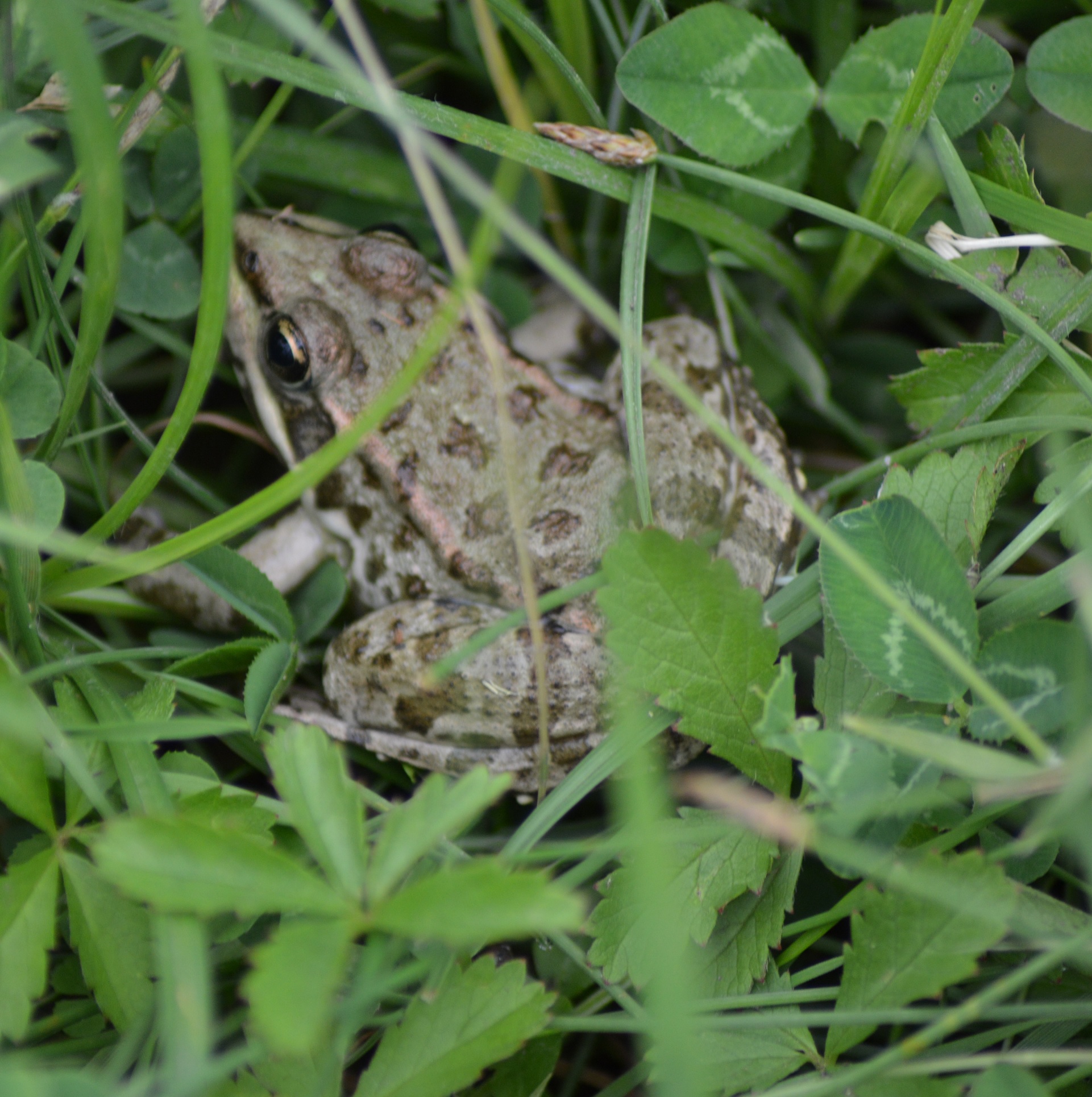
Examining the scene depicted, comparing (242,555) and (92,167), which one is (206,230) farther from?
(242,555)

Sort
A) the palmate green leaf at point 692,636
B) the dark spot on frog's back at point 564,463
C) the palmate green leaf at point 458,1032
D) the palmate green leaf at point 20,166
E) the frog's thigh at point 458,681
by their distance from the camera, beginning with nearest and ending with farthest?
1. the palmate green leaf at point 20,166
2. the palmate green leaf at point 458,1032
3. the palmate green leaf at point 692,636
4. the frog's thigh at point 458,681
5. the dark spot on frog's back at point 564,463

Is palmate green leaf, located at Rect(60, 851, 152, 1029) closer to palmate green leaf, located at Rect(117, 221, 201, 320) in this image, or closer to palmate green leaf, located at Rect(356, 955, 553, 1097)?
palmate green leaf, located at Rect(356, 955, 553, 1097)

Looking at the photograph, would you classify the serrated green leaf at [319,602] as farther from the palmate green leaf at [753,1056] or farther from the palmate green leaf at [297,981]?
the palmate green leaf at [753,1056]

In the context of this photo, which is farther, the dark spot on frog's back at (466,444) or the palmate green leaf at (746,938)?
the dark spot on frog's back at (466,444)

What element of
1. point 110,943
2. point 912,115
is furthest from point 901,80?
point 110,943

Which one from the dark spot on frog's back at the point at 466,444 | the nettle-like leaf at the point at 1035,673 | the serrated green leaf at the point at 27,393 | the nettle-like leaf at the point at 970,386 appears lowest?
the nettle-like leaf at the point at 1035,673

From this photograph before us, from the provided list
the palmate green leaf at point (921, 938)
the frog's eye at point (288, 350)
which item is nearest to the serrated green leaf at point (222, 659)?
the frog's eye at point (288, 350)

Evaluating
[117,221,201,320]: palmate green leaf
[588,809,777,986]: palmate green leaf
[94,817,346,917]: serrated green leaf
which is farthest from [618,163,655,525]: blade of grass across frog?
[117,221,201,320]: palmate green leaf

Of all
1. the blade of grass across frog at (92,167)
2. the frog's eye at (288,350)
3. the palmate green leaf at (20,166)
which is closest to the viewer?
the blade of grass across frog at (92,167)
